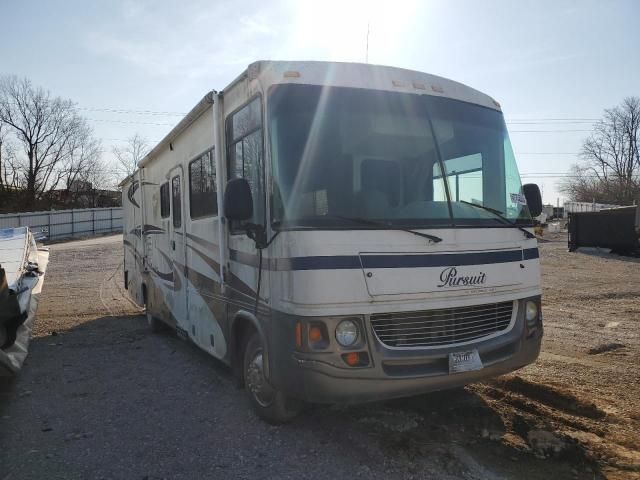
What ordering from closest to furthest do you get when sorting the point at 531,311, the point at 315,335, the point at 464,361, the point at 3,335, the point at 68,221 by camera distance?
the point at 315,335
the point at 464,361
the point at 531,311
the point at 3,335
the point at 68,221

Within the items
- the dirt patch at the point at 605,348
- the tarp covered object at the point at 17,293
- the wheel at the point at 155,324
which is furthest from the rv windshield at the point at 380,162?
the wheel at the point at 155,324

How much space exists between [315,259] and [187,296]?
10.5 ft

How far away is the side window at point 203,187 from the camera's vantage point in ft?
16.7

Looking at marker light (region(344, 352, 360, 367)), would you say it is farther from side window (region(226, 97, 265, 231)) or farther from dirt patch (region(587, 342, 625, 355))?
dirt patch (region(587, 342, 625, 355))

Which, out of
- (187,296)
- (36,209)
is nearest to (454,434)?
(187,296)

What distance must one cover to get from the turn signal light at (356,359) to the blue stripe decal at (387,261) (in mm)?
596

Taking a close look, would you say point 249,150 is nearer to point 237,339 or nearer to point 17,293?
point 237,339

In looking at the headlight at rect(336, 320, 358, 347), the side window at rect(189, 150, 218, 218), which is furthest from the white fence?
the headlight at rect(336, 320, 358, 347)

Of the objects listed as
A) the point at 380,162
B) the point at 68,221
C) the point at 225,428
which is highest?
the point at 68,221

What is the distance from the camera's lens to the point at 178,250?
6.50m

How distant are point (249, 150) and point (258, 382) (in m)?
1.93

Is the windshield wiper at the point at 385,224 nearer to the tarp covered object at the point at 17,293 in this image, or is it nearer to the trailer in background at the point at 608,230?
the tarp covered object at the point at 17,293

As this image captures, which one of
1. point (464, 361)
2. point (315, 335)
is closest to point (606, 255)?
point (464, 361)

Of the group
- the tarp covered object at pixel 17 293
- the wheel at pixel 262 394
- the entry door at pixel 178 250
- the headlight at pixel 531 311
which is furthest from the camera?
the entry door at pixel 178 250
